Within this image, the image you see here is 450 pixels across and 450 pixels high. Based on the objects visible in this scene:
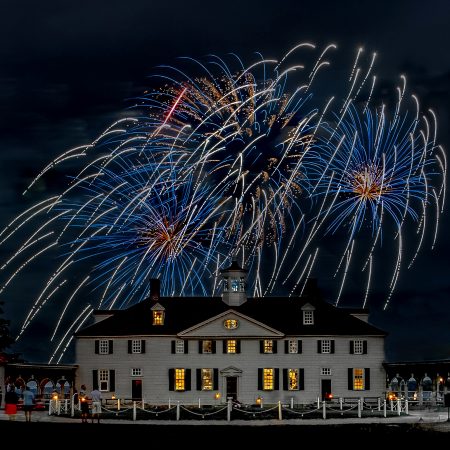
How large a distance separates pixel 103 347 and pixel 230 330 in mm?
8773

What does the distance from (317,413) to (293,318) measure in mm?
17162

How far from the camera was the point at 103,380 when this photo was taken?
61156mm

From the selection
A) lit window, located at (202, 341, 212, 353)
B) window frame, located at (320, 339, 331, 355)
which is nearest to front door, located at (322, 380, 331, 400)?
window frame, located at (320, 339, 331, 355)

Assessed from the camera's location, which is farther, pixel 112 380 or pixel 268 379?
pixel 112 380

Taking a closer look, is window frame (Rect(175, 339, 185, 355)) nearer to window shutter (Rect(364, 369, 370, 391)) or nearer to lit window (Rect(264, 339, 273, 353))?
lit window (Rect(264, 339, 273, 353))

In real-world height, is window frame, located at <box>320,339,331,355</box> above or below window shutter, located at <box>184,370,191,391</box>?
above

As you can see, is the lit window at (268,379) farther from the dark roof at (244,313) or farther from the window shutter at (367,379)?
the window shutter at (367,379)

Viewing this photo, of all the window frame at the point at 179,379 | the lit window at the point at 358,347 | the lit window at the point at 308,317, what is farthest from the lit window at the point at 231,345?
the lit window at the point at 358,347

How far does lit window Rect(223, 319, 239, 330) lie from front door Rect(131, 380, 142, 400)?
6893 millimetres

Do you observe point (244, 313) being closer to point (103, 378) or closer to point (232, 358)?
point (232, 358)

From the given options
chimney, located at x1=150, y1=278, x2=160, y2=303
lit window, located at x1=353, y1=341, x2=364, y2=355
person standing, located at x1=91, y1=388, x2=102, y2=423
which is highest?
chimney, located at x1=150, y1=278, x2=160, y2=303

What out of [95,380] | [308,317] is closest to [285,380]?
[308,317]

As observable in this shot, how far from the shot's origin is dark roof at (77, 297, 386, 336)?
6194cm

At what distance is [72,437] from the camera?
2847 centimetres
